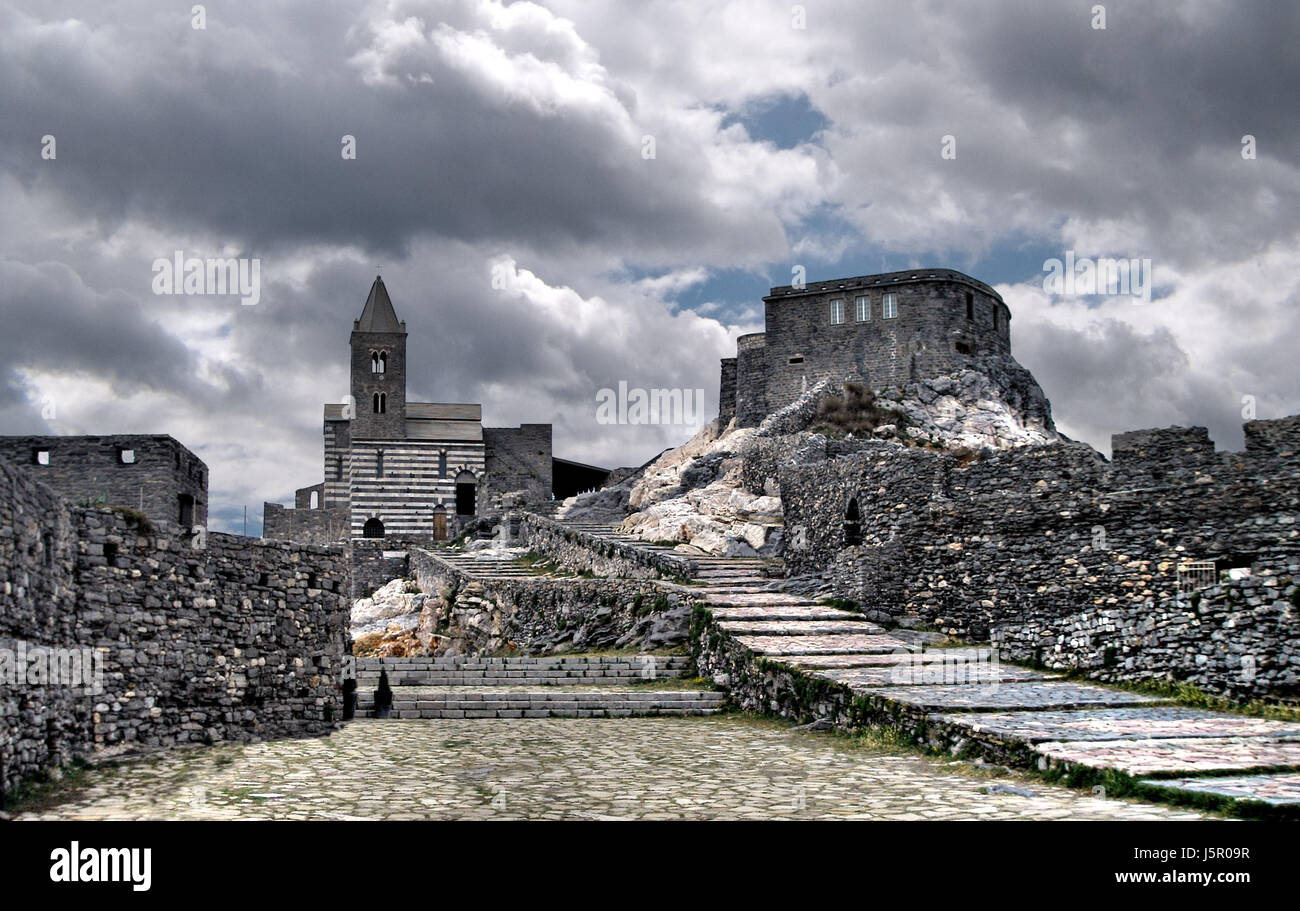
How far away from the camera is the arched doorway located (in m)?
57.8

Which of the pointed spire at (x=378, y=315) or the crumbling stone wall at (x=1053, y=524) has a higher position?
the pointed spire at (x=378, y=315)

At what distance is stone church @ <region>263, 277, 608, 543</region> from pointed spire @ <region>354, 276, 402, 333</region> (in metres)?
0.06

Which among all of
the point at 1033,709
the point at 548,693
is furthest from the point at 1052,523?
the point at 548,693

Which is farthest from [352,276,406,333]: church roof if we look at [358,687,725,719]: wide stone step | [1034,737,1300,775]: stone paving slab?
[1034,737,1300,775]: stone paving slab

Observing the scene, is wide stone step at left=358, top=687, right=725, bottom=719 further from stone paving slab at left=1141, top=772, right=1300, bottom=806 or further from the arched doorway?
the arched doorway

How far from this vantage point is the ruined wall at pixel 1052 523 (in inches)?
516

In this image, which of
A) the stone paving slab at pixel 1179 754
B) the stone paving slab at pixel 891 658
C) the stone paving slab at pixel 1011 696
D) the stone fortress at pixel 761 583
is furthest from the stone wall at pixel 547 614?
the stone paving slab at pixel 1179 754

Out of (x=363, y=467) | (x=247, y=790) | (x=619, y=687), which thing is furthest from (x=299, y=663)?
(x=363, y=467)

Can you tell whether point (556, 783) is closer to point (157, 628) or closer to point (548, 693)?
point (157, 628)

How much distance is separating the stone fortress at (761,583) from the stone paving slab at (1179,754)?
48 cm

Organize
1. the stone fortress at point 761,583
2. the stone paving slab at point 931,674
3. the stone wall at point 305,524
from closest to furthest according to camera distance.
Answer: the stone fortress at point 761,583 < the stone paving slab at point 931,674 < the stone wall at point 305,524

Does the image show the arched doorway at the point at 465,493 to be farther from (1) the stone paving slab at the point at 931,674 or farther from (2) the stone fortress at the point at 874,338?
(1) the stone paving slab at the point at 931,674

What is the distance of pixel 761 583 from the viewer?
22.3 metres

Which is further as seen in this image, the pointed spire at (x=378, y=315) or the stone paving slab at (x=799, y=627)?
the pointed spire at (x=378, y=315)
